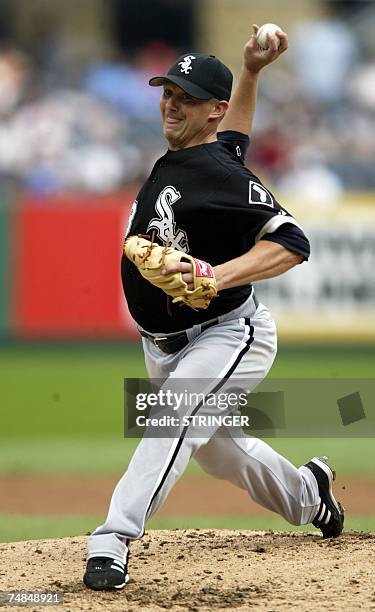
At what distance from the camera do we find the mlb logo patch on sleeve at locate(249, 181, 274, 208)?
472cm

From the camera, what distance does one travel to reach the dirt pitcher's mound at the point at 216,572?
4363 mm

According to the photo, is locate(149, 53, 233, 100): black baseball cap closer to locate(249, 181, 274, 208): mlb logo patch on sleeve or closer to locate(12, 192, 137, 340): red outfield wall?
locate(249, 181, 274, 208): mlb logo patch on sleeve

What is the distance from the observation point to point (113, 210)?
13.9 meters

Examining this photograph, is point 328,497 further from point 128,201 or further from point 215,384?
point 128,201

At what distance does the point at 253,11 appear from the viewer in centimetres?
1978

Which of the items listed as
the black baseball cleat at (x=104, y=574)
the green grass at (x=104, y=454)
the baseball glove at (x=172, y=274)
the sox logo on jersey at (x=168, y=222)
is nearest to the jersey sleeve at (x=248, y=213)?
the sox logo on jersey at (x=168, y=222)

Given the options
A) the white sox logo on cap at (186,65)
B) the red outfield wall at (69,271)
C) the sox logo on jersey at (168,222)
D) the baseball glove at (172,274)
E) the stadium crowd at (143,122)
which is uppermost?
the stadium crowd at (143,122)

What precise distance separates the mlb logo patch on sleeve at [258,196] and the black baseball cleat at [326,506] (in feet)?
4.58

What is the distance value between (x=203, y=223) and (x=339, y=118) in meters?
12.7

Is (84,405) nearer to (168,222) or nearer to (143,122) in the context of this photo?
(143,122)

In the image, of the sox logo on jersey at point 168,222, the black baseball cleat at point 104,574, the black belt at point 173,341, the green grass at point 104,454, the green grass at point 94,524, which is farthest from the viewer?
the green grass at point 104,454

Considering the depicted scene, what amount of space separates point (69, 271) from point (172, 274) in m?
9.37

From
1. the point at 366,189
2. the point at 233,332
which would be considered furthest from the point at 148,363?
the point at 366,189

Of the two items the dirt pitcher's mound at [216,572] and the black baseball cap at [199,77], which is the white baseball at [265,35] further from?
the dirt pitcher's mound at [216,572]
